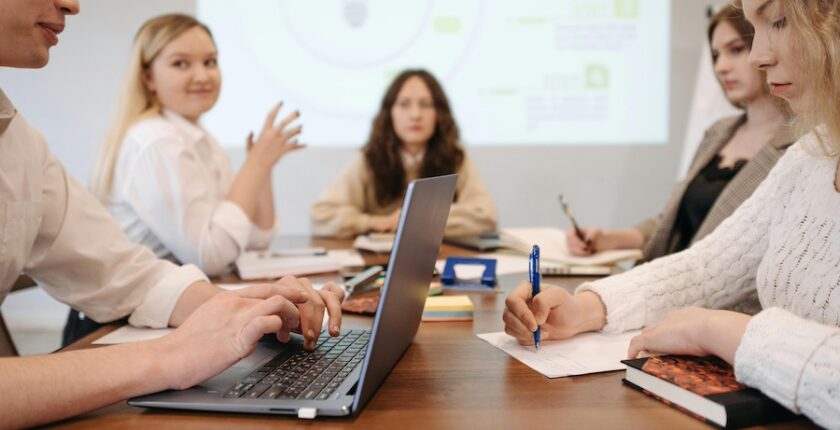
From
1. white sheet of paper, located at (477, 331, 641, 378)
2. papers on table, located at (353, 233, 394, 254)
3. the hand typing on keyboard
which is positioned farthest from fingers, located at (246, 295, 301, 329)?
papers on table, located at (353, 233, 394, 254)

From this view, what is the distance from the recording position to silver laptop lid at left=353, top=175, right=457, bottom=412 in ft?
2.21

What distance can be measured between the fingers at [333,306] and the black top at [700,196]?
4.31 feet

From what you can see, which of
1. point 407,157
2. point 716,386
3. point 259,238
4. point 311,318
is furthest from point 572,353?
point 407,157

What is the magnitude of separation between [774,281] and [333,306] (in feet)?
1.95

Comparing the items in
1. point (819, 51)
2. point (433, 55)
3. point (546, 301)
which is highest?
point (433, 55)

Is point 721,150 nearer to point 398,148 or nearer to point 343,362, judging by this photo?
point 398,148

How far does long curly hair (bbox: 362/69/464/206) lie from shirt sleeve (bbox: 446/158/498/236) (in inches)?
2.9

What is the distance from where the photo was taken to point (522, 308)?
0.91 m

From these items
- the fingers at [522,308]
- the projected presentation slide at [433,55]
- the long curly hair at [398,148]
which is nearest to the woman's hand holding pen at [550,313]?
the fingers at [522,308]

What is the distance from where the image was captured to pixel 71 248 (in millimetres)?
1106

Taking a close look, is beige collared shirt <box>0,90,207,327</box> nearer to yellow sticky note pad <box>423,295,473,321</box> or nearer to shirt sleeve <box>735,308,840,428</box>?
yellow sticky note pad <box>423,295,473,321</box>

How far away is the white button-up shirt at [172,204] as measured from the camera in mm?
1654

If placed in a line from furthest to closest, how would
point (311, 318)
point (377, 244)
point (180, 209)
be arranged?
point (377, 244), point (180, 209), point (311, 318)

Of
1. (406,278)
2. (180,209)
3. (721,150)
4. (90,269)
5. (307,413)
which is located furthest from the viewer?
(721,150)
